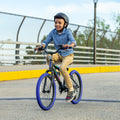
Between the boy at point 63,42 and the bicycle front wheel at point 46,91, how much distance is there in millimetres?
337

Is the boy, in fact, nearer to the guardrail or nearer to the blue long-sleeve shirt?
the blue long-sleeve shirt

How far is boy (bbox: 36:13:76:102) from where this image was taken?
571cm

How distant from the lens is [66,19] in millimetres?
5738

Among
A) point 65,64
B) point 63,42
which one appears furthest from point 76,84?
point 63,42

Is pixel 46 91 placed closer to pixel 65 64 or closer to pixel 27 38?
pixel 65 64

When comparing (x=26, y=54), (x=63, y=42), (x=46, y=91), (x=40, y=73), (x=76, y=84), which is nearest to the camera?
(x=46, y=91)

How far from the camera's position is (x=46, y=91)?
5.45 m

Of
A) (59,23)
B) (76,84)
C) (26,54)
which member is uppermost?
(59,23)

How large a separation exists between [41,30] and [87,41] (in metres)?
4.16

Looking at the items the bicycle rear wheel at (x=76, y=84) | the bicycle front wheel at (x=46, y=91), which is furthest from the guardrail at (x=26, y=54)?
the bicycle front wheel at (x=46, y=91)

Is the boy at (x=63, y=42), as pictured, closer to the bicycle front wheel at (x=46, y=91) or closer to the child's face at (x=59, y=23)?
the child's face at (x=59, y=23)

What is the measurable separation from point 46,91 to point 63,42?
947 mm

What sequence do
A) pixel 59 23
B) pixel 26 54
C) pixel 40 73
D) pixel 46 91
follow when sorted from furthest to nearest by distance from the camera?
pixel 26 54 → pixel 40 73 → pixel 59 23 → pixel 46 91

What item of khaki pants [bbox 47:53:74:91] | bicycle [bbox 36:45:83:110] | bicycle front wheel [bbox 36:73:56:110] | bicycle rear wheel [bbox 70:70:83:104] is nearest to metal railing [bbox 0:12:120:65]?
bicycle rear wheel [bbox 70:70:83:104]
